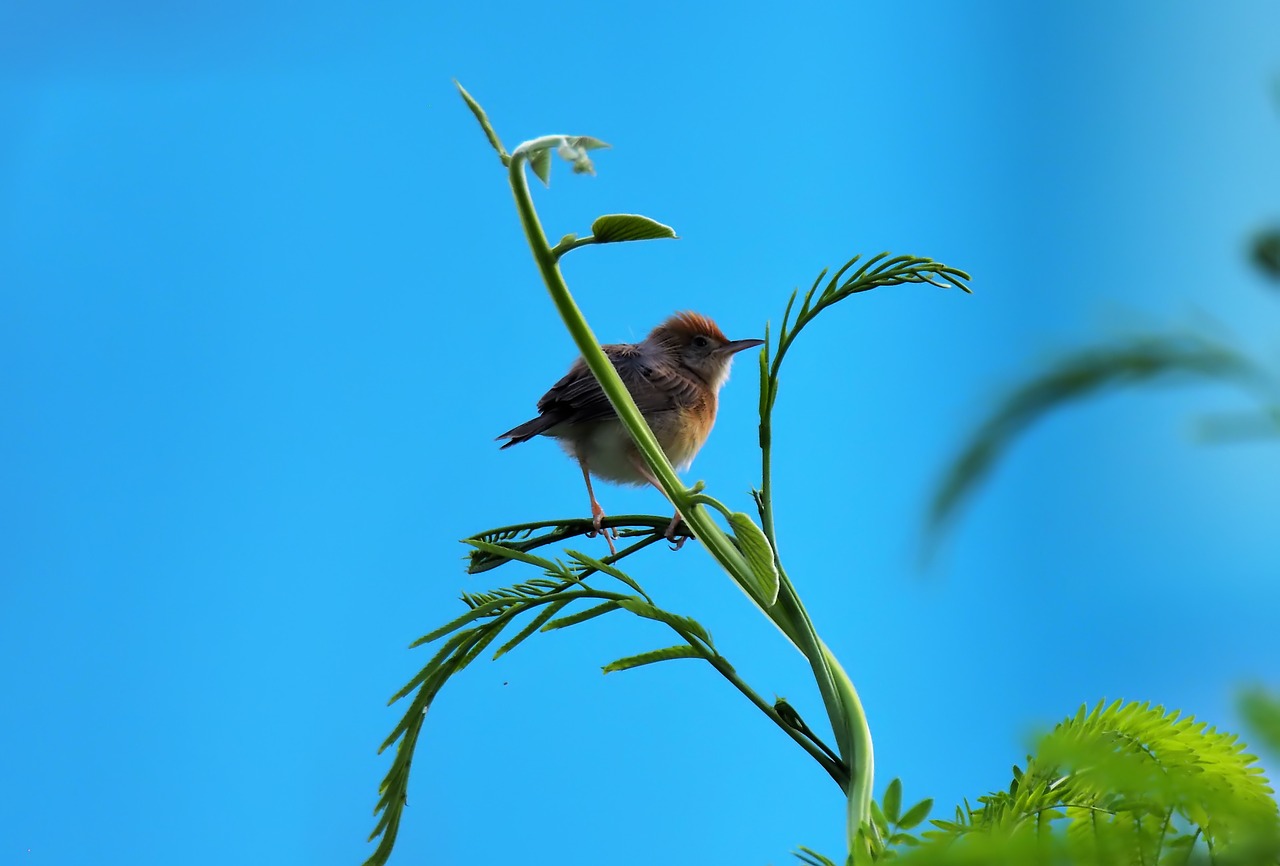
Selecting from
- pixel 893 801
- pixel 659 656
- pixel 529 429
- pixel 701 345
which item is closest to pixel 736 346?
pixel 701 345

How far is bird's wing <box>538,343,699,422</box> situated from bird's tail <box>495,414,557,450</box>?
0.05 feet

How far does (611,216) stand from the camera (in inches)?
23.2

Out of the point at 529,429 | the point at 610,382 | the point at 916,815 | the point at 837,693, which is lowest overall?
the point at 916,815

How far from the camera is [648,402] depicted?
189 cm

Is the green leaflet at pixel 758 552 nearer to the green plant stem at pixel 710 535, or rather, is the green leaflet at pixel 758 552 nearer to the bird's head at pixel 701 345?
the green plant stem at pixel 710 535

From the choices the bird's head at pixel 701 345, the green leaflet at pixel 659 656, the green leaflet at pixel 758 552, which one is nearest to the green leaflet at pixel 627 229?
the green leaflet at pixel 758 552

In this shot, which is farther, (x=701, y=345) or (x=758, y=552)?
(x=701, y=345)

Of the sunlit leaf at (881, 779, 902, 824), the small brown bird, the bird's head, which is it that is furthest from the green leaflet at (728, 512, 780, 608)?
the bird's head

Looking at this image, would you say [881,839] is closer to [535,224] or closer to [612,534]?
[535,224]

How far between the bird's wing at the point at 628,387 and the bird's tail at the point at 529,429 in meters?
0.02

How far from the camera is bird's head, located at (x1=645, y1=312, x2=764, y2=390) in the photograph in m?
2.12

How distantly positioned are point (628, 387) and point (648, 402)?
0.23 feet

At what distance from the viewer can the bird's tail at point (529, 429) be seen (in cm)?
170

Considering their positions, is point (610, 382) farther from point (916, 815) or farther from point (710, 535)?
point (916, 815)
